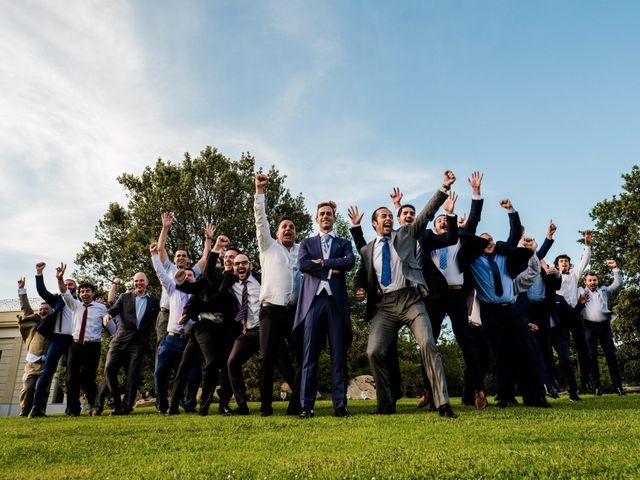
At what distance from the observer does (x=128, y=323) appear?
9.22 meters

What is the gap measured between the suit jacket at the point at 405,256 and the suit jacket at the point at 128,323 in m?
4.74

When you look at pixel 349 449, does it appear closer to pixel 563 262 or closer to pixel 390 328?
pixel 390 328


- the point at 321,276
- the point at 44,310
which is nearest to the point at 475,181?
the point at 321,276

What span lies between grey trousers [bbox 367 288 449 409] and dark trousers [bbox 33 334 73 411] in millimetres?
6473

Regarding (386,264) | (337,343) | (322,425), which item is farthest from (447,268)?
(322,425)

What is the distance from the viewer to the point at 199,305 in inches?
294

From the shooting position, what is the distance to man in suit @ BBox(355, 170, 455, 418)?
5754 millimetres

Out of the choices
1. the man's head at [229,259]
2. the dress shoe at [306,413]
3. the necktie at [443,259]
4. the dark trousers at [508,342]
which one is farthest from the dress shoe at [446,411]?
the man's head at [229,259]

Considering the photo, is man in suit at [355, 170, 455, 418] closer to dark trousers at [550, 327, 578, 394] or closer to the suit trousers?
dark trousers at [550, 327, 578, 394]

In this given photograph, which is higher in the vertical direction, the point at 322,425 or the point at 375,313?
the point at 375,313

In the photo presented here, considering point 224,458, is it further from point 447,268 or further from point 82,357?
point 82,357

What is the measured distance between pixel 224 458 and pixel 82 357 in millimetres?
7178

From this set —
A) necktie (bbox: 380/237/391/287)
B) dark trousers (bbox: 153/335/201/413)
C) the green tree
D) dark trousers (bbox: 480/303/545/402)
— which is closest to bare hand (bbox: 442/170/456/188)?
necktie (bbox: 380/237/391/287)

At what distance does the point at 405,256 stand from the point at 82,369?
22.7ft
